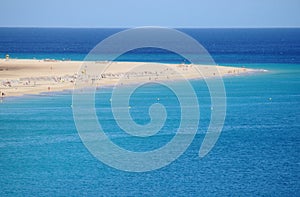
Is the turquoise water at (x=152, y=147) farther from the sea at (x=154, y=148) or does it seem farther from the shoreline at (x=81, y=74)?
the shoreline at (x=81, y=74)

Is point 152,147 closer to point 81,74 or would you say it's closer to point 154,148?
point 154,148

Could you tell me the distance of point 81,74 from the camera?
87375 millimetres

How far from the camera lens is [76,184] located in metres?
37.8

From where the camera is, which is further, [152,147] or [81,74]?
[81,74]

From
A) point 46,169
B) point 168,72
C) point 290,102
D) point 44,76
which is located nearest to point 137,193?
point 46,169

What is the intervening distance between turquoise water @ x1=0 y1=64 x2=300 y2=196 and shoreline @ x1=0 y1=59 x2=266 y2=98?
7.32 meters

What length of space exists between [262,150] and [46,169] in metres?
13.9

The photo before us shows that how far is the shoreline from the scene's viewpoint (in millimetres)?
76750

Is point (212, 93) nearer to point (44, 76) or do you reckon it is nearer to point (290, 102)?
point (290, 102)

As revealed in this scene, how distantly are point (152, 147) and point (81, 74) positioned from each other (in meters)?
41.7

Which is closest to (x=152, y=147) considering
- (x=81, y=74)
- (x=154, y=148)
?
(x=154, y=148)

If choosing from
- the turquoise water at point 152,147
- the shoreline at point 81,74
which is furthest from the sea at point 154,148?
the shoreline at point 81,74

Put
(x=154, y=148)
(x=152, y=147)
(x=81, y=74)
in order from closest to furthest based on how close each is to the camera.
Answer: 1. (x=154, y=148)
2. (x=152, y=147)
3. (x=81, y=74)

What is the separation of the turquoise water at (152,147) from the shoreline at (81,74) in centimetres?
732
